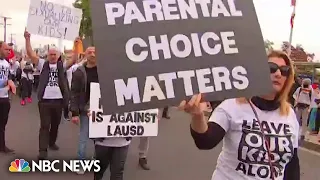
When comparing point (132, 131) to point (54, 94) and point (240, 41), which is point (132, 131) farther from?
point (240, 41)

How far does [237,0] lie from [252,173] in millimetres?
977

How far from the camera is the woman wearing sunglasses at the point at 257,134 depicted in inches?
113

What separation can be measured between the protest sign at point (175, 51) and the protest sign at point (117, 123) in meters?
3.10

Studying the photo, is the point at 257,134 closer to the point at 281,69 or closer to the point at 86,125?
the point at 281,69

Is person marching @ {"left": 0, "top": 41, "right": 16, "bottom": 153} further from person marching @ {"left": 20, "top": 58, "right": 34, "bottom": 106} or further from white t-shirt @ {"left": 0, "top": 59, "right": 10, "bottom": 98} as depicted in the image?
person marching @ {"left": 20, "top": 58, "right": 34, "bottom": 106}

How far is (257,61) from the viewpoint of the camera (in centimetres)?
262

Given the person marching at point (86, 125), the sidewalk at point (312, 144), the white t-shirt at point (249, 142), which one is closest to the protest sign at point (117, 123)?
the person marching at point (86, 125)

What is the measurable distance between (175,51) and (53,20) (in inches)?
300

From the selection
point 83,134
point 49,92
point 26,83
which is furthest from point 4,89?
point 26,83

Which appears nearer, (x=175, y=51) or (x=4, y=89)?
(x=175, y=51)

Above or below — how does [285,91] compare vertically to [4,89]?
below

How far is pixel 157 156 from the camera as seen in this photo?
338 inches

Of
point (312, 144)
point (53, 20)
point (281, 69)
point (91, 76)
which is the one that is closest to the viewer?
point (281, 69)

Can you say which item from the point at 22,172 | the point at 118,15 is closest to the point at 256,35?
the point at 118,15
